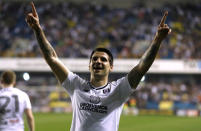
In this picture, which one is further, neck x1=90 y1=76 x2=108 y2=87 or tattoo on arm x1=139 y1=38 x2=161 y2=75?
neck x1=90 y1=76 x2=108 y2=87

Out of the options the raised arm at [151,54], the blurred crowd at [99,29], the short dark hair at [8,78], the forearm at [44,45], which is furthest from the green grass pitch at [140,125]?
the raised arm at [151,54]

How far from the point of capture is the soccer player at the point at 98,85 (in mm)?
3428

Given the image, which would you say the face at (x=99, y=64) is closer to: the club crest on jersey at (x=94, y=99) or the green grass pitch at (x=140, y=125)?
the club crest on jersey at (x=94, y=99)

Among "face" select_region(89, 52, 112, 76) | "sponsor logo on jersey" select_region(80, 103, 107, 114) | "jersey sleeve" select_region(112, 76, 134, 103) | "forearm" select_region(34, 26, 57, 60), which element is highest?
"forearm" select_region(34, 26, 57, 60)

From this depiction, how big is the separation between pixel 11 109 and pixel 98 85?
2.19 metres

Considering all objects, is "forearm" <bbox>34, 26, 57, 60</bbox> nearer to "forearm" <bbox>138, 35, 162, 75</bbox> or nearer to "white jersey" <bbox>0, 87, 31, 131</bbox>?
"forearm" <bbox>138, 35, 162, 75</bbox>

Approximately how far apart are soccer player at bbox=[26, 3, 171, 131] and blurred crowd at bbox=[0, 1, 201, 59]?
24.8 metres

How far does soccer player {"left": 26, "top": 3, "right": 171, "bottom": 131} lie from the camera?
3428mm

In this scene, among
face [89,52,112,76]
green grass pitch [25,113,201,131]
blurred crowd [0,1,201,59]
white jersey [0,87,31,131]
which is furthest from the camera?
blurred crowd [0,1,201,59]

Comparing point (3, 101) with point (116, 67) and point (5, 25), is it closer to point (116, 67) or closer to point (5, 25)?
point (116, 67)

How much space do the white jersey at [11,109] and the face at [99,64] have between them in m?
2.20

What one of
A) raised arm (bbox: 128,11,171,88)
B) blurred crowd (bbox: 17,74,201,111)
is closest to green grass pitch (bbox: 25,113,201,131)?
blurred crowd (bbox: 17,74,201,111)

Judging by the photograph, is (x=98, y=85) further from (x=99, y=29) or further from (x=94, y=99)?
(x=99, y=29)

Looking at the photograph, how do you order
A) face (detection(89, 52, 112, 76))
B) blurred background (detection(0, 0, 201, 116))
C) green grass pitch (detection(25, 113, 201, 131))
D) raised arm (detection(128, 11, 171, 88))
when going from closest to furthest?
raised arm (detection(128, 11, 171, 88))
face (detection(89, 52, 112, 76))
green grass pitch (detection(25, 113, 201, 131))
blurred background (detection(0, 0, 201, 116))
